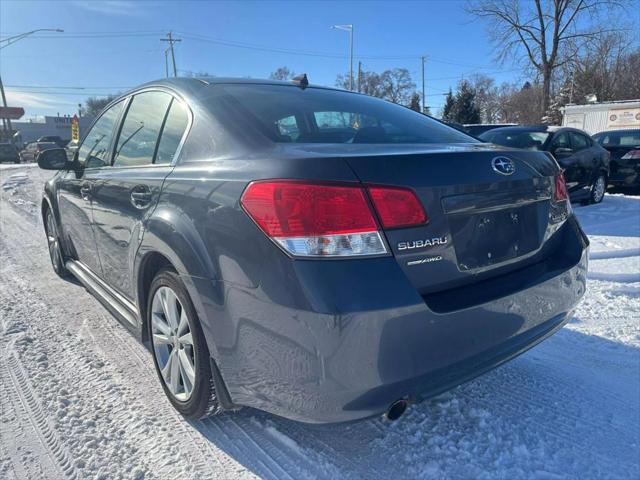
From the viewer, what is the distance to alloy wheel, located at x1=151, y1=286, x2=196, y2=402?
2.23 meters

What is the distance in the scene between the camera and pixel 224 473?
201 centimetres

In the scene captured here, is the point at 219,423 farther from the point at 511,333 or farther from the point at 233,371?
the point at 511,333

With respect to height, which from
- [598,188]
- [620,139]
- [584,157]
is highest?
[620,139]

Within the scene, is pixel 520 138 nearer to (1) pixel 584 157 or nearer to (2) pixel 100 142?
(1) pixel 584 157

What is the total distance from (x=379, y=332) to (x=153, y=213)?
1.32 metres

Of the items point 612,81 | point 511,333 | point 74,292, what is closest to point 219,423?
point 511,333

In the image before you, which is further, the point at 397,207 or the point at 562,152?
the point at 562,152

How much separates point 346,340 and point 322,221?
406mm

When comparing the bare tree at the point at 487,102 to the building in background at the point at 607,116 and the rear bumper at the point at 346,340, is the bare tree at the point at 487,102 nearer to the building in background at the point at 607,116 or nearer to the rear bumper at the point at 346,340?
the building in background at the point at 607,116

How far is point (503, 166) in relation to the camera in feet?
6.68

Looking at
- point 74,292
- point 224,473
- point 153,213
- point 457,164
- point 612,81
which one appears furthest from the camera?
point 612,81

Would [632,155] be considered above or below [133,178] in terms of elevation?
below

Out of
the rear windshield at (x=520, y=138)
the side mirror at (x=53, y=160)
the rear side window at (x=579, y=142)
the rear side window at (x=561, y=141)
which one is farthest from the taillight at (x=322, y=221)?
the rear side window at (x=579, y=142)

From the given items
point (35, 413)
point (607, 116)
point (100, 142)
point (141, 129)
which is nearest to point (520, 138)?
point (100, 142)
